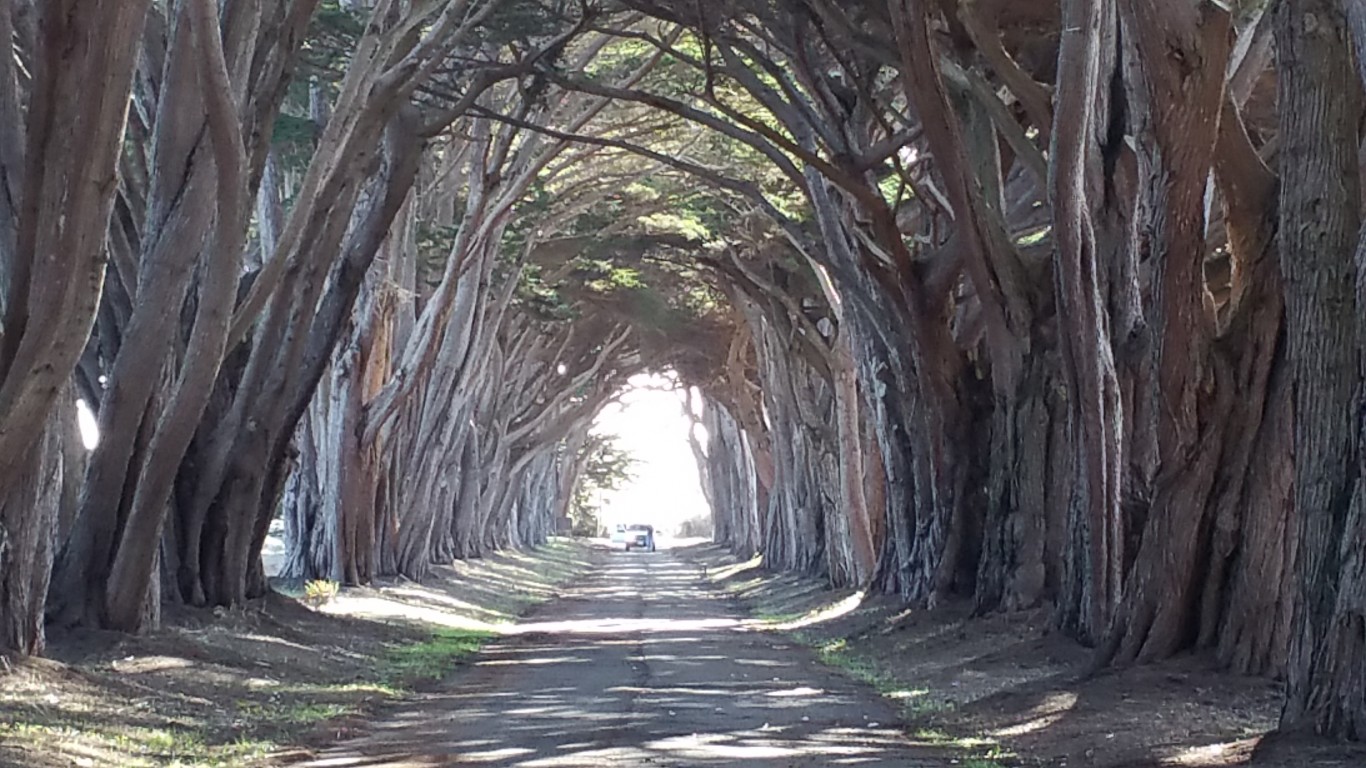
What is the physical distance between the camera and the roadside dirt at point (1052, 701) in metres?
9.16

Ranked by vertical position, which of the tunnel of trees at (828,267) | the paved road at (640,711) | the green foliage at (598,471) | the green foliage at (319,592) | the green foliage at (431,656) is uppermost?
the green foliage at (598,471)

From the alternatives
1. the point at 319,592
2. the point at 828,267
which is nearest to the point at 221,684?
the point at 319,592

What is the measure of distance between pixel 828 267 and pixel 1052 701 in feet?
29.6

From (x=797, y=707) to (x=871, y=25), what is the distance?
271 inches

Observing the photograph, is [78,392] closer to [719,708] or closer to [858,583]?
[719,708]

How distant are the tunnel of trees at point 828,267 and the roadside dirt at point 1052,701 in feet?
0.98

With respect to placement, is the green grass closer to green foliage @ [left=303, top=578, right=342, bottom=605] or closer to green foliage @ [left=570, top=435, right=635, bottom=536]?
green foliage @ [left=303, top=578, right=342, bottom=605]

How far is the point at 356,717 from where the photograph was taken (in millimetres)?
11867

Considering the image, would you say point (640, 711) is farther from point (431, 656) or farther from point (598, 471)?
point (598, 471)

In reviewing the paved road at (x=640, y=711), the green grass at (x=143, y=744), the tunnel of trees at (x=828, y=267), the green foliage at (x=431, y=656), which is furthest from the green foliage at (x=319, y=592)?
the green grass at (x=143, y=744)

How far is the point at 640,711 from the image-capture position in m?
11.7

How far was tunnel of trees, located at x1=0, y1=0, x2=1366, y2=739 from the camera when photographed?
8.77 metres

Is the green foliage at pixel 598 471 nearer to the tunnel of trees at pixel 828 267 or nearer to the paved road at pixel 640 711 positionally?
the tunnel of trees at pixel 828 267

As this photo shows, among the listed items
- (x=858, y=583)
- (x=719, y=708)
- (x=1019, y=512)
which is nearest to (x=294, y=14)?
(x=719, y=708)
